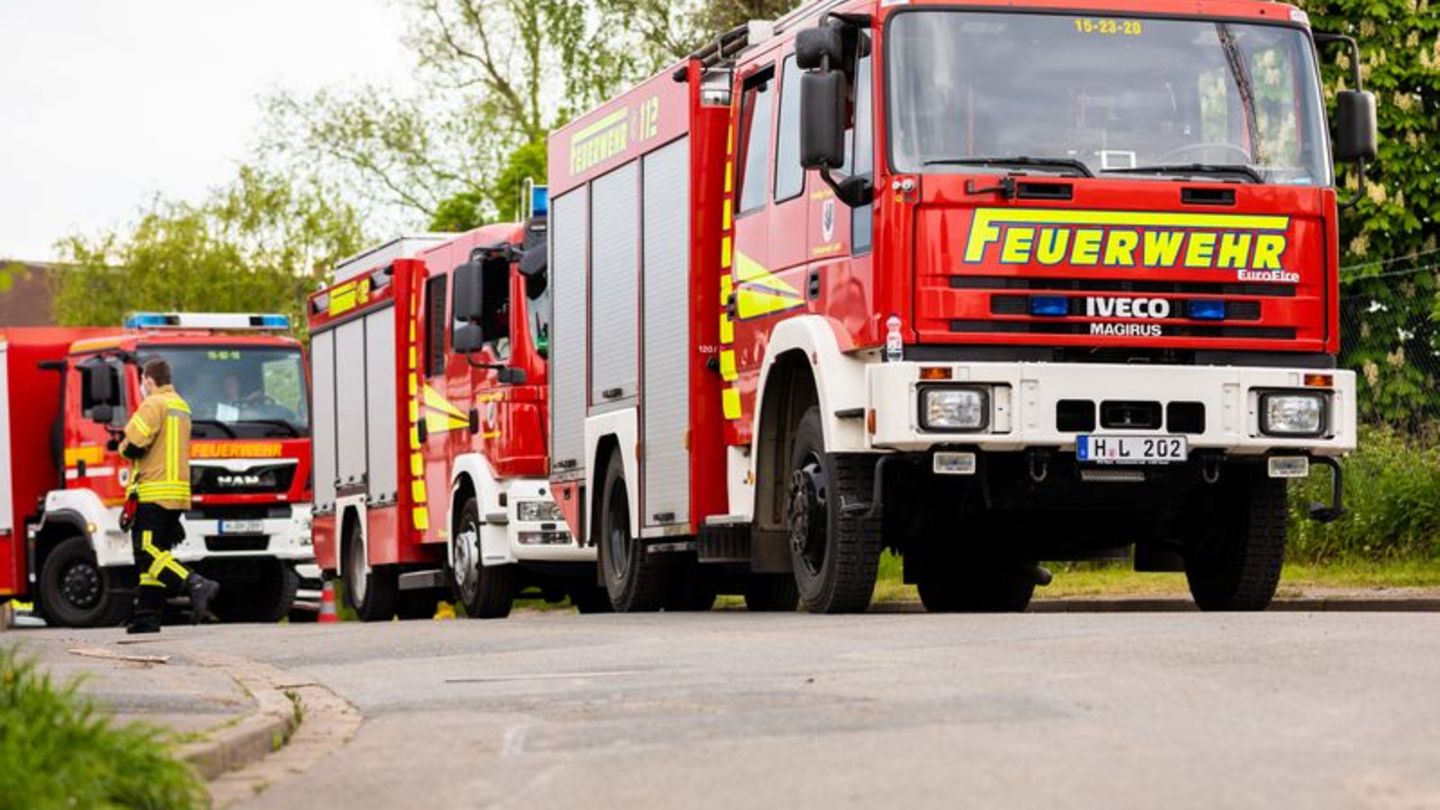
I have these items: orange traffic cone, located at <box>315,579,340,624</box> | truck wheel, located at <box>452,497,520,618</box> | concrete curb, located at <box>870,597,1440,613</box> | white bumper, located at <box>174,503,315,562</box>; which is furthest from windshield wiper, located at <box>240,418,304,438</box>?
concrete curb, located at <box>870,597,1440,613</box>

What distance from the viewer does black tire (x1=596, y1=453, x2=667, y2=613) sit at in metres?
18.9

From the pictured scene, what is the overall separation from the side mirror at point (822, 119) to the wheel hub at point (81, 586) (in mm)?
15258

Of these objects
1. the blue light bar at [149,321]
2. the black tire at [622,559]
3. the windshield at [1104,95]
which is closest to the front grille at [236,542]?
the blue light bar at [149,321]

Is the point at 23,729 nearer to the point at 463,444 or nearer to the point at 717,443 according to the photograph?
the point at 717,443

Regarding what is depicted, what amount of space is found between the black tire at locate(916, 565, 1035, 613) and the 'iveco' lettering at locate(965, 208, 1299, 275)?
4038mm

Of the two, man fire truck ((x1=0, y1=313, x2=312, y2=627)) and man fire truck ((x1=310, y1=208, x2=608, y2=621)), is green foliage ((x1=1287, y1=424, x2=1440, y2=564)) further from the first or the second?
man fire truck ((x1=0, y1=313, x2=312, y2=627))

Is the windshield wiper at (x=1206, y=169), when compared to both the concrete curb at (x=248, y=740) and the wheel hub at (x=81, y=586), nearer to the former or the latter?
the concrete curb at (x=248, y=740)

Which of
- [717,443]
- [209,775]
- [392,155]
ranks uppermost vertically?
[392,155]

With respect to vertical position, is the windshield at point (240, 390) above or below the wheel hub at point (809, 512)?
above

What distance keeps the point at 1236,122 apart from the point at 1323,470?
899 centimetres

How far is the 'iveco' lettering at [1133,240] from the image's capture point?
14.6 metres

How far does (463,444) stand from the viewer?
2267 cm

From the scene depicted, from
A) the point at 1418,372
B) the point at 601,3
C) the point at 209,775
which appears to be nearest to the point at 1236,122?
the point at 209,775

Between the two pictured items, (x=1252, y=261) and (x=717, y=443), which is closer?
(x=1252, y=261)
